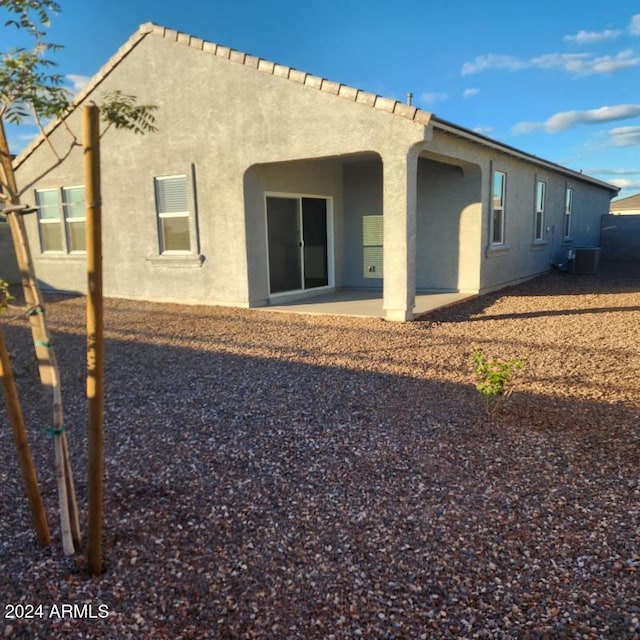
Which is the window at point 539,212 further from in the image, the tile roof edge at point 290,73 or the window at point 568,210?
the tile roof edge at point 290,73

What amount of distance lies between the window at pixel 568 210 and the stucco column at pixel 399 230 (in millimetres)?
11839

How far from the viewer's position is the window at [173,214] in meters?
10.8

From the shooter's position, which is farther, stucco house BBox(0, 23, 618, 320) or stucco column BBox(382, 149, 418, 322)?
stucco house BBox(0, 23, 618, 320)

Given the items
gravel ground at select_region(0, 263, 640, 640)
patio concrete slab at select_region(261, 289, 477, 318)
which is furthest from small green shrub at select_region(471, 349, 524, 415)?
patio concrete slab at select_region(261, 289, 477, 318)

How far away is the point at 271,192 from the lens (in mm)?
10594

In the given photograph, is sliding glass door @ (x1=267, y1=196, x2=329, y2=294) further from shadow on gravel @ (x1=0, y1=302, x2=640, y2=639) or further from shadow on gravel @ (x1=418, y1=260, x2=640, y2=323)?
shadow on gravel @ (x1=0, y1=302, x2=640, y2=639)

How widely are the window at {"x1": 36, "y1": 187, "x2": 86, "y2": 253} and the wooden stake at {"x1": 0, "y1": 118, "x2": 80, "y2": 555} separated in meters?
11.2

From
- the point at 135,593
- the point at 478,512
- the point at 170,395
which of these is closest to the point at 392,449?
the point at 478,512

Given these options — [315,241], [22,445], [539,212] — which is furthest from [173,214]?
[539,212]

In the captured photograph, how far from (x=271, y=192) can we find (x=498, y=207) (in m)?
5.47

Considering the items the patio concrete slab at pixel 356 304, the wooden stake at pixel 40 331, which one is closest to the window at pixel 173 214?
the patio concrete slab at pixel 356 304

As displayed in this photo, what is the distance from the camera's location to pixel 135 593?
2.41 m

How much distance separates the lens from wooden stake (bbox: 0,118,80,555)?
247 cm

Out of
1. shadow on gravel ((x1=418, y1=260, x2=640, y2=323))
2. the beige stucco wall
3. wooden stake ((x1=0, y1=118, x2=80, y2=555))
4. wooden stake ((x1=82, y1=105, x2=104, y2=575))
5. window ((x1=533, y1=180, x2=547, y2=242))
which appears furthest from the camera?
window ((x1=533, y1=180, x2=547, y2=242))
